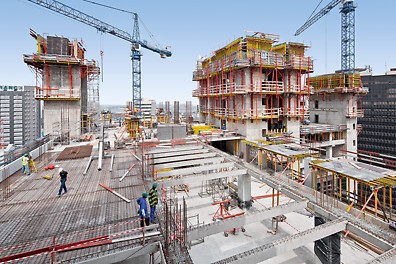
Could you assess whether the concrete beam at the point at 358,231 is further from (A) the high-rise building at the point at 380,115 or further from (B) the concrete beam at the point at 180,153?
(A) the high-rise building at the point at 380,115

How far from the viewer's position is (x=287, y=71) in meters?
31.0

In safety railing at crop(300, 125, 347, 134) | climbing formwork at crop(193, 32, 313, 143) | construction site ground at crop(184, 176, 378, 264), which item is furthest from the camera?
safety railing at crop(300, 125, 347, 134)

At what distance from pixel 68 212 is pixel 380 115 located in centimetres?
9485

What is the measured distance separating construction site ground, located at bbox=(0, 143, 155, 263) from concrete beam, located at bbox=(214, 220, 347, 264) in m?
3.96

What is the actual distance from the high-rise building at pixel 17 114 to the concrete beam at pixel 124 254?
124798 mm

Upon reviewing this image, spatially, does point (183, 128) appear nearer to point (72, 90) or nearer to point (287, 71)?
point (287, 71)

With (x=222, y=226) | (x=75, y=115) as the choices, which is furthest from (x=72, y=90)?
(x=222, y=226)

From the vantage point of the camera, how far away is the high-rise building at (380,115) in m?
73.7

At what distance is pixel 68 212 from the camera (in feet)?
35.4

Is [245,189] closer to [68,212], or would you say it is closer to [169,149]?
[169,149]

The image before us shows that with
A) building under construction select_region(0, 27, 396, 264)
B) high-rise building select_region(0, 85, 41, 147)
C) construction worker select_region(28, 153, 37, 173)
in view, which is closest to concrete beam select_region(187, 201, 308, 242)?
building under construction select_region(0, 27, 396, 264)

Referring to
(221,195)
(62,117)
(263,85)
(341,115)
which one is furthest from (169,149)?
(341,115)

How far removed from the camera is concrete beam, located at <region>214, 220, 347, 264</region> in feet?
27.9

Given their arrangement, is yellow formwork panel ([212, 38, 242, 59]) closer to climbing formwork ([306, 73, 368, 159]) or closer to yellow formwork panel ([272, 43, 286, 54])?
yellow formwork panel ([272, 43, 286, 54])
